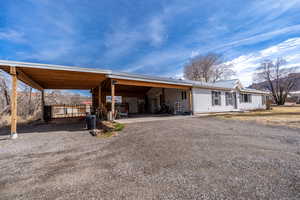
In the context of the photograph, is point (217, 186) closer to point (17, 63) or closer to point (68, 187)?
point (68, 187)

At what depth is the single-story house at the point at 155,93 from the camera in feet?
27.3

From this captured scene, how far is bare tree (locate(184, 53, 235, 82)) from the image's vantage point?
94.8ft

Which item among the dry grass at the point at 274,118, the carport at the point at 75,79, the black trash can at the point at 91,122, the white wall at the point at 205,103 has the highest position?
the carport at the point at 75,79

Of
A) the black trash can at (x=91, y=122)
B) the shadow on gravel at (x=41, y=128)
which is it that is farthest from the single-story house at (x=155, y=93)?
the shadow on gravel at (x=41, y=128)

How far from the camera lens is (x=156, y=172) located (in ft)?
7.79

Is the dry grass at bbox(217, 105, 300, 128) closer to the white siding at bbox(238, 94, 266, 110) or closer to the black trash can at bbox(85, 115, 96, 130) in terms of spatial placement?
the white siding at bbox(238, 94, 266, 110)

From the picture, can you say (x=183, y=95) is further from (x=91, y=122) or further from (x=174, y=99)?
(x=91, y=122)

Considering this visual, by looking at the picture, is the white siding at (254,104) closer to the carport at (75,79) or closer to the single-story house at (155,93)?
the single-story house at (155,93)

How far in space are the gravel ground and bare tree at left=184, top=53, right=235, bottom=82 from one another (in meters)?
28.0

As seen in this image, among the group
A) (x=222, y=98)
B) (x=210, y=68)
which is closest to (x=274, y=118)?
(x=222, y=98)

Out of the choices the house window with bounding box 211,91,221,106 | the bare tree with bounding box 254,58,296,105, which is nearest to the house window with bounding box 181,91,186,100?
the house window with bounding box 211,91,221,106

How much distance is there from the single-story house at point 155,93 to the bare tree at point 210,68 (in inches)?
471

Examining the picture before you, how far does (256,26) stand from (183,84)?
300 inches

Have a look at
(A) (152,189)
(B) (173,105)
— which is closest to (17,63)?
(A) (152,189)
